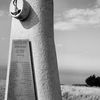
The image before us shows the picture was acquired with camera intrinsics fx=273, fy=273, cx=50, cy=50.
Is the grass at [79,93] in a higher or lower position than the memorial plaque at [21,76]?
lower

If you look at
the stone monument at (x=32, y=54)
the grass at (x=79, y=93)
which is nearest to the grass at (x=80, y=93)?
the grass at (x=79, y=93)

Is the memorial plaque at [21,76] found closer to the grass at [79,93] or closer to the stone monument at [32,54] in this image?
the stone monument at [32,54]

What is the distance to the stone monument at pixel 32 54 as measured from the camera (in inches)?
271

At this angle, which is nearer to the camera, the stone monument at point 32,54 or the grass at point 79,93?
the stone monument at point 32,54

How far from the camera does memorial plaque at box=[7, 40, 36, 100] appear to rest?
6.84 metres

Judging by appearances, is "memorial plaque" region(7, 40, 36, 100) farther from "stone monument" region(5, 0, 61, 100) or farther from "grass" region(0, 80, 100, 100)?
"grass" region(0, 80, 100, 100)

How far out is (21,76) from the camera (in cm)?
687

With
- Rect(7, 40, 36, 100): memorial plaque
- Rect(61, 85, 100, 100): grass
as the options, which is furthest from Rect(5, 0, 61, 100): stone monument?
Rect(61, 85, 100, 100): grass

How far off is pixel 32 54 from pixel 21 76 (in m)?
0.66

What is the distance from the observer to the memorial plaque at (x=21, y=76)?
6844 millimetres

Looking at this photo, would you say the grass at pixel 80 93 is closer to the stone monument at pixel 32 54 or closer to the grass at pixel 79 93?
the grass at pixel 79 93

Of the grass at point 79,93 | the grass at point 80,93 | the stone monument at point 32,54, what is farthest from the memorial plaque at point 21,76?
the grass at point 80,93

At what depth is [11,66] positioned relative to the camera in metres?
6.94

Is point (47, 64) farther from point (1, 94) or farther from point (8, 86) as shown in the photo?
point (1, 94)
